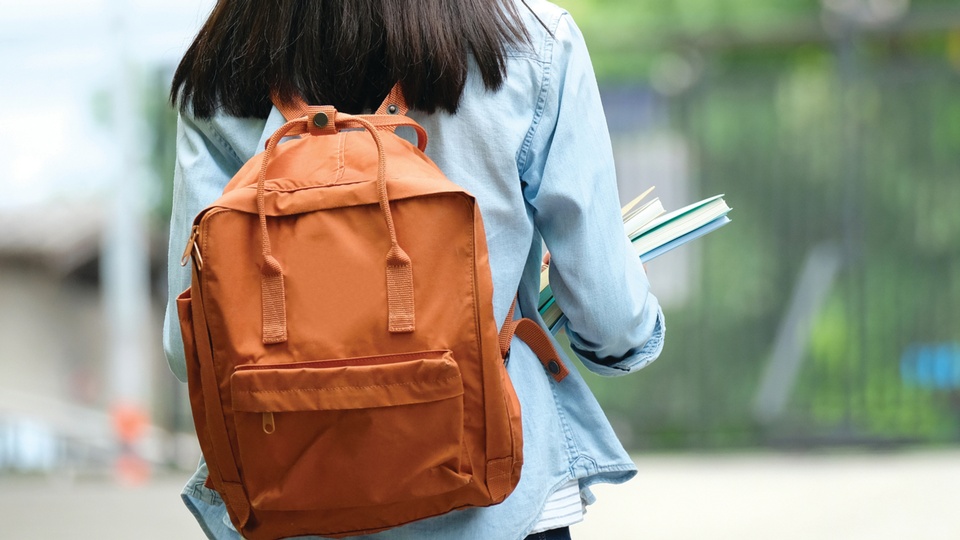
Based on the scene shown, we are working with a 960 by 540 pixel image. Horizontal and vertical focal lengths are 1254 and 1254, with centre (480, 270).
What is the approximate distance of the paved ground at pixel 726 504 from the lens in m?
5.67

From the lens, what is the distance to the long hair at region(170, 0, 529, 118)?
1.78 meters

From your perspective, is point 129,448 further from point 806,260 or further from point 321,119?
point 321,119

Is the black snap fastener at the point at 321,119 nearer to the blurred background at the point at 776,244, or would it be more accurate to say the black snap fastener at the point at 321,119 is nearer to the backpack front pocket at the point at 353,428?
the backpack front pocket at the point at 353,428

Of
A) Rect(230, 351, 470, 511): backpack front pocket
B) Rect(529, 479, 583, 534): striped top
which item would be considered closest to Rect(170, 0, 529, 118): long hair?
Rect(230, 351, 470, 511): backpack front pocket

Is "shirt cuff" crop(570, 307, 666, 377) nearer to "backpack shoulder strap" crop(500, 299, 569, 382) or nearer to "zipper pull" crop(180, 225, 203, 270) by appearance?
"backpack shoulder strap" crop(500, 299, 569, 382)

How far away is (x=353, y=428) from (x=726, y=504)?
494 cm

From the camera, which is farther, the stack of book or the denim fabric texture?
the stack of book

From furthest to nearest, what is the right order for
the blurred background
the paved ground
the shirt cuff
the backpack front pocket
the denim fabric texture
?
the blurred background → the paved ground → the shirt cuff → the denim fabric texture → the backpack front pocket

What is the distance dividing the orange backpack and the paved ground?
407 cm

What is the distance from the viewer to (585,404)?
1939 mm

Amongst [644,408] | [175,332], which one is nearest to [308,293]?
[175,332]

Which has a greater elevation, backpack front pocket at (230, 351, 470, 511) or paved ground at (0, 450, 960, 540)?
backpack front pocket at (230, 351, 470, 511)

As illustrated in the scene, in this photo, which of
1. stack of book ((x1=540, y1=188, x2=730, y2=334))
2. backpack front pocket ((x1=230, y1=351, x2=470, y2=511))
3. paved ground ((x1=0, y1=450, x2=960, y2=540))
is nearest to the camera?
backpack front pocket ((x1=230, y1=351, x2=470, y2=511))

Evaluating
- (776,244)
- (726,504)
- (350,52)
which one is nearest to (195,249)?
(350,52)
